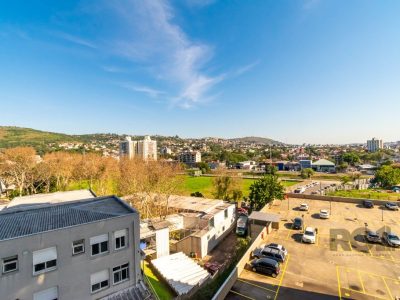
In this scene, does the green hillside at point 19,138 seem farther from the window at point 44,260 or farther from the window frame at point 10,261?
the window frame at point 10,261

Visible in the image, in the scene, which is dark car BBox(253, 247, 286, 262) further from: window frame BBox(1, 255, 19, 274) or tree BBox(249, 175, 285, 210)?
tree BBox(249, 175, 285, 210)

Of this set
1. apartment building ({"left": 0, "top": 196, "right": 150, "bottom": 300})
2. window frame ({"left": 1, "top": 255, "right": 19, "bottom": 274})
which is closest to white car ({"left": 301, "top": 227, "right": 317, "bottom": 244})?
apartment building ({"left": 0, "top": 196, "right": 150, "bottom": 300})

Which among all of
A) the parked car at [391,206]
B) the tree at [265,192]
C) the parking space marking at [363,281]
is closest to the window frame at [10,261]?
the parking space marking at [363,281]

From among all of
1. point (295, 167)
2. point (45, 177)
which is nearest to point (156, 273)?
point (45, 177)

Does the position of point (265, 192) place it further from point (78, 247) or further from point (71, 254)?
point (71, 254)

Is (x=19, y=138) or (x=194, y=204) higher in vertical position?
(x=19, y=138)

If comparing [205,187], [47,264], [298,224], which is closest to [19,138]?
[205,187]
